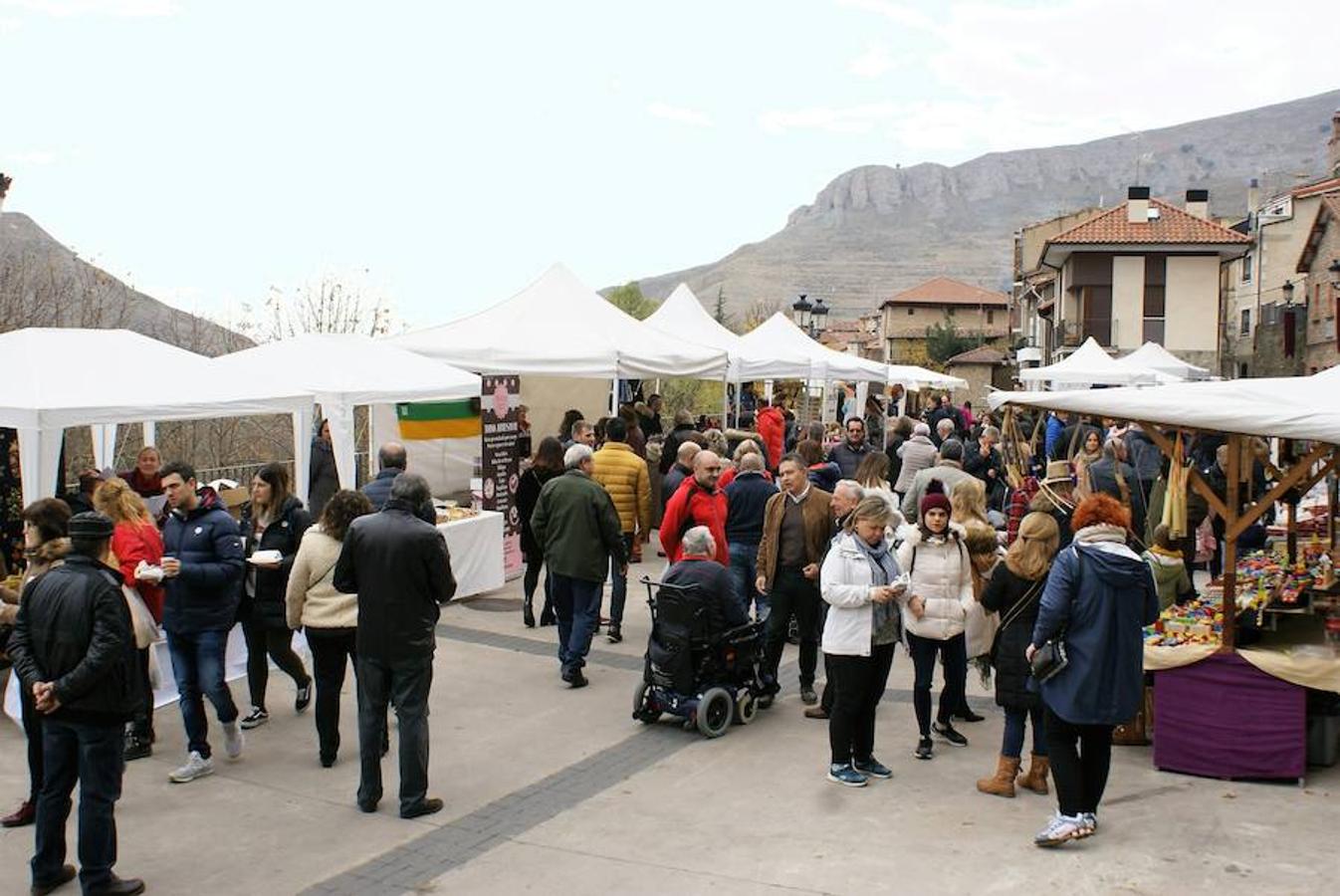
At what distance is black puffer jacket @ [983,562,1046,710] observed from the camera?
6.28 meters

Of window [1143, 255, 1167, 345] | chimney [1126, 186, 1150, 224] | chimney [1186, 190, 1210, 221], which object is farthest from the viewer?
chimney [1186, 190, 1210, 221]

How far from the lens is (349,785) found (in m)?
6.61

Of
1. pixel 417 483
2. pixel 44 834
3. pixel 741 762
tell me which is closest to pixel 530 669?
pixel 741 762

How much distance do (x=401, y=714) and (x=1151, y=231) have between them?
43.9 meters

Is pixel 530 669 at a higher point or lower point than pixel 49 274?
lower

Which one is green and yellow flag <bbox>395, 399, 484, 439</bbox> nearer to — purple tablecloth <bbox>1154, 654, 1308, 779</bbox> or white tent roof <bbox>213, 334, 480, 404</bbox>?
white tent roof <bbox>213, 334, 480, 404</bbox>

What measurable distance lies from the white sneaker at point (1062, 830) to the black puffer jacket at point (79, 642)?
4.13 metres

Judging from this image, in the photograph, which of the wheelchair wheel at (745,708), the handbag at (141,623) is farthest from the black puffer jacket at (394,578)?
the wheelchair wheel at (745,708)

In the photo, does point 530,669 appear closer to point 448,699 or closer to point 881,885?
point 448,699

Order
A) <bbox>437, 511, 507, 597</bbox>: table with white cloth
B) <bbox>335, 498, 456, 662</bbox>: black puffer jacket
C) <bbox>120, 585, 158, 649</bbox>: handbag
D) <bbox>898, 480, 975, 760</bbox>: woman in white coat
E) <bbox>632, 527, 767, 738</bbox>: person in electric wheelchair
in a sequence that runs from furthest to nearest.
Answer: <bbox>437, 511, 507, 597</bbox>: table with white cloth, <bbox>632, 527, 767, 738</bbox>: person in electric wheelchair, <bbox>898, 480, 975, 760</bbox>: woman in white coat, <bbox>120, 585, 158, 649</bbox>: handbag, <bbox>335, 498, 456, 662</bbox>: black puffer jacket

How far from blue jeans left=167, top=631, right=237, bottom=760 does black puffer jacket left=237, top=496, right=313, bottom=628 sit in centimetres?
53

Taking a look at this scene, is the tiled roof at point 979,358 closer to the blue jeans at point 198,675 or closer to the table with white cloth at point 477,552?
the table with white cloth at point 477,552

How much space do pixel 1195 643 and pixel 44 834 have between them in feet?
19.4

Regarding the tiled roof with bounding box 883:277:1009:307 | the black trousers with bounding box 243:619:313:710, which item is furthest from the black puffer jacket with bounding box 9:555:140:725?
the tiled roof with bounding box 883:277:1009:307
